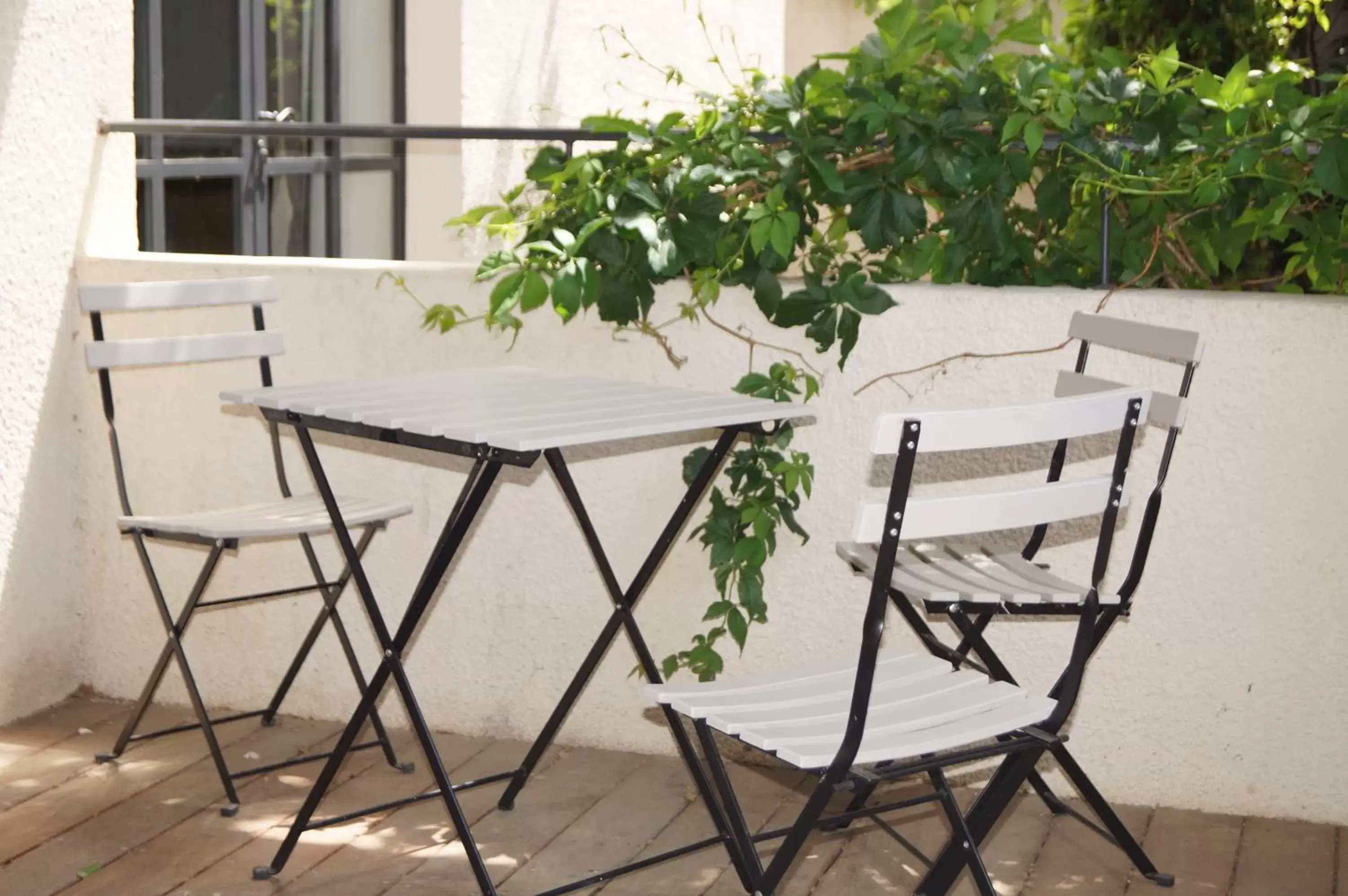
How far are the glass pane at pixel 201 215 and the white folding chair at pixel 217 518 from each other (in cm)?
209

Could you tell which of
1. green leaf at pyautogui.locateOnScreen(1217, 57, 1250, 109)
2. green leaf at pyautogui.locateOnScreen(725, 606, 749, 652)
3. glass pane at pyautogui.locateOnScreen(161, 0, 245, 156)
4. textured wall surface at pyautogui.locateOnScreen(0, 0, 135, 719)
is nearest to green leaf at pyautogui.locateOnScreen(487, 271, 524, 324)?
green leaf at pyautogui.locateOnScreen(725, 606, 749, 652)

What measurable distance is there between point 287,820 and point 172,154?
3113mm

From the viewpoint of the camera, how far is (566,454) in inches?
141

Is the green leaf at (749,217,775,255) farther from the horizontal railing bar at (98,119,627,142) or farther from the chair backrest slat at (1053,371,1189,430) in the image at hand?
the chair backrest slat at (1053,371,1189,430)

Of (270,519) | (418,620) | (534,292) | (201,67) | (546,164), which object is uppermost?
(201,67)

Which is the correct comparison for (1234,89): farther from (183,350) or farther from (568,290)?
(183,350)

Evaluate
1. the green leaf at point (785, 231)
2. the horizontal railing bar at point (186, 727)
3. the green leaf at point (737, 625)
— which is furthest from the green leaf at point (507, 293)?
→ the horizontal railing bar at point (186, 727)

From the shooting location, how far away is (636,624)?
3111mm

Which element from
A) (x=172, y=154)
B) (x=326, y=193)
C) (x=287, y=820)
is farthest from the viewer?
(x=326, y=193)

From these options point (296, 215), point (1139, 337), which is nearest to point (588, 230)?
point (1139, 337)

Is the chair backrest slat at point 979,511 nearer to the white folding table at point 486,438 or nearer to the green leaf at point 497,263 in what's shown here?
the white folding table at point 486,438

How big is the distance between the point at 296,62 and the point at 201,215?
89 cm

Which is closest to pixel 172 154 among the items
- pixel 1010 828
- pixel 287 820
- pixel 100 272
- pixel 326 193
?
pixel 326 193

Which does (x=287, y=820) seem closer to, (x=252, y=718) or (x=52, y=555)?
(x=252, y=718)
